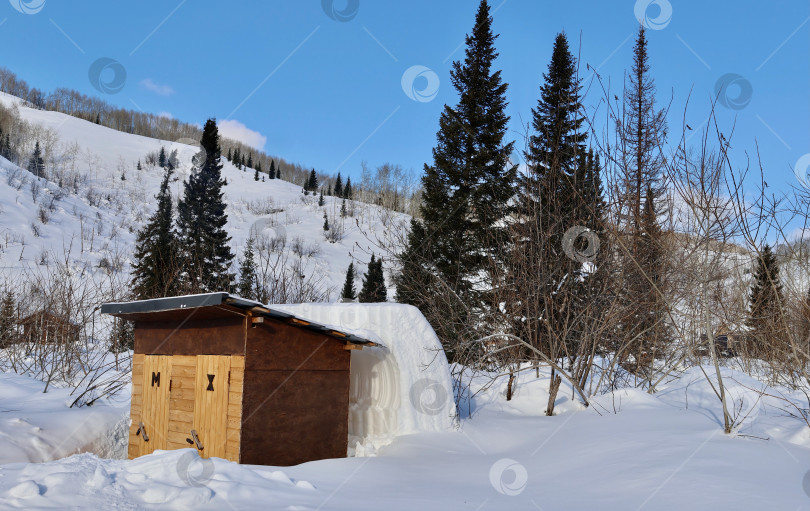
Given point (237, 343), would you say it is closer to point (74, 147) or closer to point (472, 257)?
point (472, 257)

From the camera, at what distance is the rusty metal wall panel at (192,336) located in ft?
22.1

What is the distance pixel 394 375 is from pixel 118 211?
47394 mm

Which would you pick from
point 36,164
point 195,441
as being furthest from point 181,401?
point 36,164

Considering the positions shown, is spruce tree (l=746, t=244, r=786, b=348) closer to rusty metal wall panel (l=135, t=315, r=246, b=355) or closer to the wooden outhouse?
the wooden outhouse

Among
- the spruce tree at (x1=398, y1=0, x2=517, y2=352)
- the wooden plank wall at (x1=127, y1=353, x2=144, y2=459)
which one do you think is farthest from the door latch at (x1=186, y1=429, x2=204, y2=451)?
the spruce tree at (x1=398, y1=0, x2=517, y2=352)

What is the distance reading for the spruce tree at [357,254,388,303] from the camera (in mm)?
32750

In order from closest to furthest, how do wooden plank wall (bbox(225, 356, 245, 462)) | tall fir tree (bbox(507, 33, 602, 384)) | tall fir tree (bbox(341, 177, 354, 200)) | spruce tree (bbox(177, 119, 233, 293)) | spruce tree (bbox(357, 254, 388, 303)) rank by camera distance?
1. wooden plank wall (bbox(225, 356, 245, 462))
2. tall fir tree (bbox(507, 33, 602, 384))
3. spruce tree (bbox(177, 119, 233, 293))
4. spruce tree (bbox(357, 254, 388, 303))
5. tall fir tree (bbox(341, 177, 354, 200))

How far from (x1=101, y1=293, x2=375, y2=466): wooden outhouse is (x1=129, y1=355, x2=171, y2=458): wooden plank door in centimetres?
1

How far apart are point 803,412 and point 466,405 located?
481cm

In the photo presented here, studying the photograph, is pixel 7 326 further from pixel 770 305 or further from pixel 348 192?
pixel 348 192

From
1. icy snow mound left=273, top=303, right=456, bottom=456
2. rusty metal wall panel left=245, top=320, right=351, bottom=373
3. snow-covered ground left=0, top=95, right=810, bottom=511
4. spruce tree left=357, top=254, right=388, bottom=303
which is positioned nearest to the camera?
snow-covered ground left=0, top=95, right=810, bottom=511

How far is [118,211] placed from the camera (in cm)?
4825

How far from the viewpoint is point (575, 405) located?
912 cm

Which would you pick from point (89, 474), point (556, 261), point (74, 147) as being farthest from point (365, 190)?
point (89, 474)
